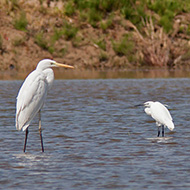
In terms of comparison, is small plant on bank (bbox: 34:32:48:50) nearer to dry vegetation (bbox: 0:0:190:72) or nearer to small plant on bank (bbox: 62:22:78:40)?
dry vegetation (bbox: 0:0:190:72)

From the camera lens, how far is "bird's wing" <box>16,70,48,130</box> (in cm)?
903

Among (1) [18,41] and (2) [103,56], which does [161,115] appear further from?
(1) [18,41]

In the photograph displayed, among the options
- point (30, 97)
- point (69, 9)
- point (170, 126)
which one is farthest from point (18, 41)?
point (30, 97)

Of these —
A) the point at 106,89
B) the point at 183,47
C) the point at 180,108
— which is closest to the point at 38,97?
the point at 180,108

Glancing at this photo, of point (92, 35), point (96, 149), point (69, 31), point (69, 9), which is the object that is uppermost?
point (69, 9)

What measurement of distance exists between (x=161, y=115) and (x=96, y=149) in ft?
6.09

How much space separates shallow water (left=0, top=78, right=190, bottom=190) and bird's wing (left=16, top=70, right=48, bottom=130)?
51 centimetres

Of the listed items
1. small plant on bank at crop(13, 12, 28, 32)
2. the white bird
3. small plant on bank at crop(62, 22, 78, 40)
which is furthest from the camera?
small plant on bank at crop(62, 22, 78, 40)

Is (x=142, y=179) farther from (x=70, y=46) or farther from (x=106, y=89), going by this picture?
(x=70, y=46)

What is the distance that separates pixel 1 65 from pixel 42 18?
5497 mm

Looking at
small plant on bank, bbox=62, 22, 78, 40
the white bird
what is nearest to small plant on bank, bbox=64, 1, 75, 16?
small plant on bank, bbox=62, 22, 78, 40

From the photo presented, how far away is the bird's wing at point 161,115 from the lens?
10464 mm

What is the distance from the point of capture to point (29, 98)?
9070mm

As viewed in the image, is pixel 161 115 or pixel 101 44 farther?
pixel 101 44
